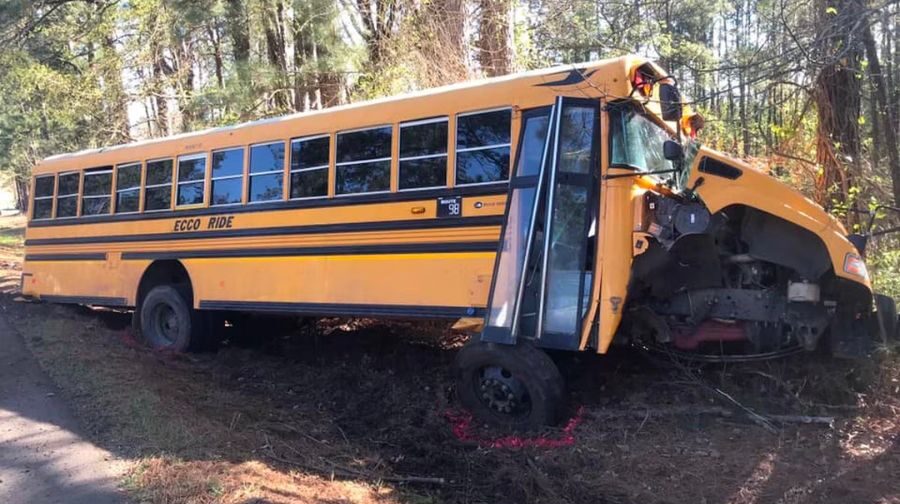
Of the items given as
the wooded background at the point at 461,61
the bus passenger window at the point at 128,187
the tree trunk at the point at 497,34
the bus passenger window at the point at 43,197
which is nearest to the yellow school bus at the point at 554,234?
the wooded background at the point at 461,61

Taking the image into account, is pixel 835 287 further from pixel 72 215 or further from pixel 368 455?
pixel 72 215

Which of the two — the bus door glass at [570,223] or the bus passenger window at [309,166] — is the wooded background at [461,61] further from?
A: the bus passenger window at [309,166]

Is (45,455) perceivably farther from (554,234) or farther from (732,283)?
(732,283)

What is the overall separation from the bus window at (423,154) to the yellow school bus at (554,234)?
0.01 metres

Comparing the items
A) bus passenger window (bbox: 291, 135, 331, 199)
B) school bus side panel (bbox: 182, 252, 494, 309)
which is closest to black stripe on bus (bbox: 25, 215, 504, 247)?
school bus side panel (bbox: 182, 252, 494, 309)

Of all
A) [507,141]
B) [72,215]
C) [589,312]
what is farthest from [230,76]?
[589,312]

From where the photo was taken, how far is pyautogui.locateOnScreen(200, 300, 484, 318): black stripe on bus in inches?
241

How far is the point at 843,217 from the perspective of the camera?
8.14 meters

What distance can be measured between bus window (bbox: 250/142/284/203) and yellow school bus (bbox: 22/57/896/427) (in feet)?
0.77

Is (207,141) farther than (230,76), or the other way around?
(230,76)

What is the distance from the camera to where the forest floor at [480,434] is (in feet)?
14.9

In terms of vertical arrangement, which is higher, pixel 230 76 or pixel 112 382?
pixel 230 76

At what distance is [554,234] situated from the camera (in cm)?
559

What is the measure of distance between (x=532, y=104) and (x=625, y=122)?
751mm
